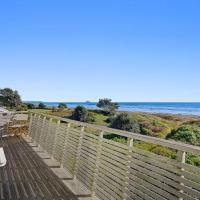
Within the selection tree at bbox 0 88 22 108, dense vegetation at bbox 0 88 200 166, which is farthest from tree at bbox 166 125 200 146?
tree at bbox 0 88 22 108

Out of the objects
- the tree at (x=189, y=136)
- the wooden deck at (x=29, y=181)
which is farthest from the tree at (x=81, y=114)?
the wooden deck at (x=29, y=181)

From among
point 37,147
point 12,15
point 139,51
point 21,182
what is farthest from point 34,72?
point 21,182

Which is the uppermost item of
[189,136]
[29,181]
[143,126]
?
[189,136]

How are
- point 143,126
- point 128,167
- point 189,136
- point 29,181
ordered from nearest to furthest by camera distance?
point 128,167
point 29,181
point 189,136
point 143,126

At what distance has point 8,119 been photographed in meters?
16.5

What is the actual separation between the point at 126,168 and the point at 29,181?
9.49 ft

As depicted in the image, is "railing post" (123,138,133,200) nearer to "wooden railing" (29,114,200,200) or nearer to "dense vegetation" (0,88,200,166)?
"wooden railing" (29,114,200,200)

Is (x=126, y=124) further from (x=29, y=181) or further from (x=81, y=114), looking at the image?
(x=29, y=181)

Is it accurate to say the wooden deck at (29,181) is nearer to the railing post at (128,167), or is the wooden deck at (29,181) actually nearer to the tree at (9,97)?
the railing post at (128,167)

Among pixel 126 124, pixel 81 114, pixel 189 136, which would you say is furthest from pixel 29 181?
pixel 81 114

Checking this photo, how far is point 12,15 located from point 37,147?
9838 mm

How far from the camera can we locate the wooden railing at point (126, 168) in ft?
12.6

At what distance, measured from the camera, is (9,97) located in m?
53.2

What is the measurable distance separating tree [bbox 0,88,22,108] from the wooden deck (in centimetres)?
4290
